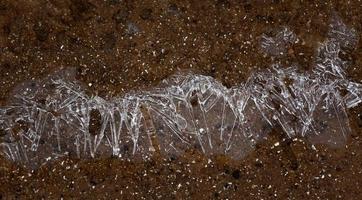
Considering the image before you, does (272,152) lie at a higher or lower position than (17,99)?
lower

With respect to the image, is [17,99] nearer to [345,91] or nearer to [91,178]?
[91,178]

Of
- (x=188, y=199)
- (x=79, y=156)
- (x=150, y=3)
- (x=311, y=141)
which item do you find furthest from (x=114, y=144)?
(x=311, y=141)

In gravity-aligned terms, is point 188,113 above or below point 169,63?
below

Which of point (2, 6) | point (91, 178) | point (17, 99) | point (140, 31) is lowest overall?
point (91, 178)
